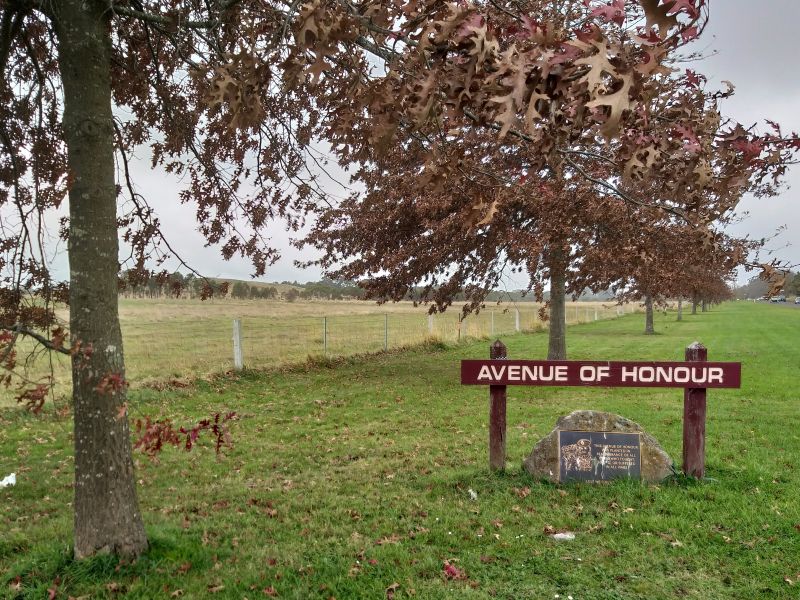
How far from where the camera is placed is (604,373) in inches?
220

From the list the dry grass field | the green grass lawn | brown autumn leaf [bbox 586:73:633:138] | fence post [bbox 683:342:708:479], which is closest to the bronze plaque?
the green grass lawn

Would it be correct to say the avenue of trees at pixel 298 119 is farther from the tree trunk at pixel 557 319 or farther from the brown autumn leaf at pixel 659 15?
the tree trunk at pixel 557 319

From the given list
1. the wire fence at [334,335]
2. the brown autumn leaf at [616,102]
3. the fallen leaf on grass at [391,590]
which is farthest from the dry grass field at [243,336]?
the brown autumn leaf at [616,102]

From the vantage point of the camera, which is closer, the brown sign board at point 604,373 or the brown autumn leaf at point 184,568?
the brown autumn leaf at point 184,568

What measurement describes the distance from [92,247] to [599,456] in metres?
4.69

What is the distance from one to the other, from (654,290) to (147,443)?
1210 cm

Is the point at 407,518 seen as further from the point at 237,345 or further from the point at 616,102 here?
the point at 237,345

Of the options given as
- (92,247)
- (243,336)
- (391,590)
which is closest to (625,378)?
(391,590)

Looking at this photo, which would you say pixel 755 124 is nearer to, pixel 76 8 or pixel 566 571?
pixel 566 571

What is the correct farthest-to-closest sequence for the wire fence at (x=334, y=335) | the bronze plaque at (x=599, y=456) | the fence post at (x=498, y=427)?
the wire fence at (x=334, y=335), the fence post at (x=498, y=427), the bronze plaque at (x=599, y=456)

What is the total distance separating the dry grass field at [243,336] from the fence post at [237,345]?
0.68ft

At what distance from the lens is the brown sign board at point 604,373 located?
17.9 ft

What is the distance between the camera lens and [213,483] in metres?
5.96

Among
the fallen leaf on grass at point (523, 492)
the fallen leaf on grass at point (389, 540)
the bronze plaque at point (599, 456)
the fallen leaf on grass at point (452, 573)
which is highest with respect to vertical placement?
the bronze plaque at point (599, 456)
